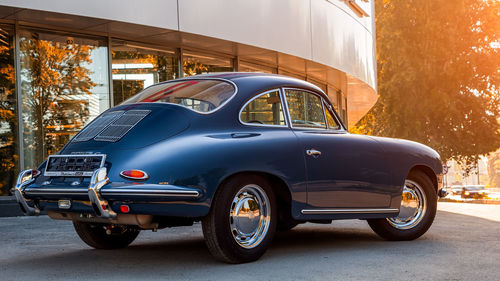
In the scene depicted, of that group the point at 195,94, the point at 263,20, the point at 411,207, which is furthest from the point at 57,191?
the point at 263,20

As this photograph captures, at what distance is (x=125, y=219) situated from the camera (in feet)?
16.5

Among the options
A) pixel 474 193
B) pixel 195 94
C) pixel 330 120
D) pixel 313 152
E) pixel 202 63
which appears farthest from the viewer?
pixel 474 193

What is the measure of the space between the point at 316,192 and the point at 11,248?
3193 millimetres

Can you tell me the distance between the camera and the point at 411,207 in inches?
A: 281

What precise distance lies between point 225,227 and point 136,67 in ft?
28.3

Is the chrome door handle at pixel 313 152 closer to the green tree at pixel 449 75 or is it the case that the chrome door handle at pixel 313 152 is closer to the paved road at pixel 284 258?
the paved road at pixel 284 258

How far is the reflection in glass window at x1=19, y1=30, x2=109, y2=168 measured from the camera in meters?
11.6

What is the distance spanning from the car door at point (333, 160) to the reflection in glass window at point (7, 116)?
21.7 feet

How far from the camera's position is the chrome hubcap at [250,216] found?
5383 millimetres

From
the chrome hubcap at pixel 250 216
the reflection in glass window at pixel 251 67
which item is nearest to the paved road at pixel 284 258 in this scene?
the chrome hubcap at pixel 250 216

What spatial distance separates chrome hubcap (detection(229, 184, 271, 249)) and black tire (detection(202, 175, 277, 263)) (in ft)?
0.16

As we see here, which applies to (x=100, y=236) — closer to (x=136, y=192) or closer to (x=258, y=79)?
(x=136, y=192)

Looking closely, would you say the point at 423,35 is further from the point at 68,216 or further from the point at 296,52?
the point at 68,216

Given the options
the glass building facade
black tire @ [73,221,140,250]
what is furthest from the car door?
the glass building facade
